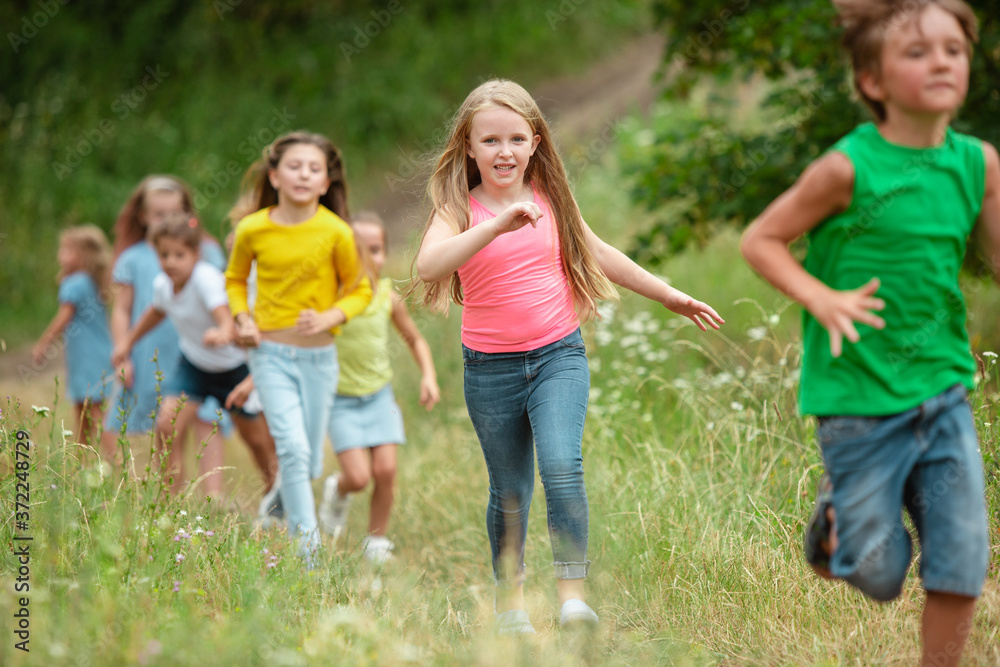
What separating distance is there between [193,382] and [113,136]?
9.58m

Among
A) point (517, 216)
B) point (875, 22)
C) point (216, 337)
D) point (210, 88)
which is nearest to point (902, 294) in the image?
point (875, 22)

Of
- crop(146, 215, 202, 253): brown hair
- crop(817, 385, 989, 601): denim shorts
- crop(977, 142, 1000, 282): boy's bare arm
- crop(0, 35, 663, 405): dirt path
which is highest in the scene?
crop(0, 35, 663, 405): dirt path

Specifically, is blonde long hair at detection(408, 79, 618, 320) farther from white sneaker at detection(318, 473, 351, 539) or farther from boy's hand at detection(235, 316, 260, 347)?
white sneaker at detection(318, 473, 351, 539)

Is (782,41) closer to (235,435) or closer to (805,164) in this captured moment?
(805,164)

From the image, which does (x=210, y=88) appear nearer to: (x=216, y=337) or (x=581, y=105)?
(x=581, y=105)

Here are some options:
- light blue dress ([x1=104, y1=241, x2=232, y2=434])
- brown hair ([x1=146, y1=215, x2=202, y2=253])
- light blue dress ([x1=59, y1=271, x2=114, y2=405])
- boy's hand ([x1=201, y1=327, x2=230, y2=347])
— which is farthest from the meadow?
light blue dress ([x1=59, y1=271, x2=114, y2=405])

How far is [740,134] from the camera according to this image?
5.64 metres

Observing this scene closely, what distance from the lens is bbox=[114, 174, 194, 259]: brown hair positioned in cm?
609

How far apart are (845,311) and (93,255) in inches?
215

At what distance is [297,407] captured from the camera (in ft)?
14.0

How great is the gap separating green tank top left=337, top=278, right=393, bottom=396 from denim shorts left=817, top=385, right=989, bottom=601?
2969mm

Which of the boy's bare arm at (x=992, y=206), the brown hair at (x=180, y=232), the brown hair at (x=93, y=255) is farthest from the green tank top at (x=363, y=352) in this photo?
the boy's bare arm at (x=992, y=206)

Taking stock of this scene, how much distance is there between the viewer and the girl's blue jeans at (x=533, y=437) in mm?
3041

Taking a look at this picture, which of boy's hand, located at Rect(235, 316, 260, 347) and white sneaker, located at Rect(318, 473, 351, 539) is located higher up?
boy's hand, located at Rect(235, 316, 260, 347)
